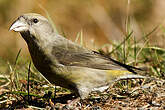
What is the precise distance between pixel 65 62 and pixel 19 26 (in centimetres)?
85

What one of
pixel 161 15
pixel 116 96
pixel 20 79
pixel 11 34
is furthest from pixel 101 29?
pixel 116 96

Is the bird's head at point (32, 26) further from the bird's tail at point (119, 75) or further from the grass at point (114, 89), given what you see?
the bird's tail at point (119, 75)

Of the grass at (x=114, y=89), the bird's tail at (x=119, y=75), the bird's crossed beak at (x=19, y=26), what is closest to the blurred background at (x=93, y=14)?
the grass at (x=114, y=89)

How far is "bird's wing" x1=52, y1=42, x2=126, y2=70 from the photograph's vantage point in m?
5.33

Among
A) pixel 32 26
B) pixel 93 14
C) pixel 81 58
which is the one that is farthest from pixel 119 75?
pixel 93 14

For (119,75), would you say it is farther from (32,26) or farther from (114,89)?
(32,26)

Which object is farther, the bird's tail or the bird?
the bird's tail

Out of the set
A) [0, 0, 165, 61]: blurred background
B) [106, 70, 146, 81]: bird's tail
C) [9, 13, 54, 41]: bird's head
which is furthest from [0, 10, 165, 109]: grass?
[0, 0, 165, 61]: blurred background

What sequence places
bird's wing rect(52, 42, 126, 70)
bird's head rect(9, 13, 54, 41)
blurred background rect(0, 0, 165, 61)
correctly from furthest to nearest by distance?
1. blurred background rect(0, 0, 165, 61)
2. bird's wing rect(52, 42, 126, 70)
3. bird's head rect(9, 13, 54, 41)

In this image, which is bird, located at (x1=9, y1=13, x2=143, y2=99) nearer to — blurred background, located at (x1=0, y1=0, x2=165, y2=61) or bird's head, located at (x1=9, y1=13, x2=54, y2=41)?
bird's head, located at (x1=9, y1=13, x2=54, y2=41)

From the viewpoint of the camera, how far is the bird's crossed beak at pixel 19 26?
5.10 m

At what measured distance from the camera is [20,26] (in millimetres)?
5172

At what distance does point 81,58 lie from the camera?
18.0ft

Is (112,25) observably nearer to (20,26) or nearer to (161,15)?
(161,15)
